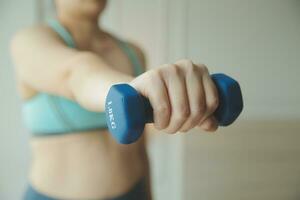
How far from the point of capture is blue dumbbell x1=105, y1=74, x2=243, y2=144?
0.16 m

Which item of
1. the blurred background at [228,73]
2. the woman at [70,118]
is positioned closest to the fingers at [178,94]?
the woman at [70,118]

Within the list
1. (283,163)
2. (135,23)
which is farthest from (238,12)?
(283,163)

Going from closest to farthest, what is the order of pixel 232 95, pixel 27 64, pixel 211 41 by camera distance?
pixel 232 95 → pixel 27 64 → pixel 211 41

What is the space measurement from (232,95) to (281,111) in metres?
0.45

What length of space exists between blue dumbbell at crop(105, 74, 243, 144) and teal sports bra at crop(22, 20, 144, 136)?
7.4 inches

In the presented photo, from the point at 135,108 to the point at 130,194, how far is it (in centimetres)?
25

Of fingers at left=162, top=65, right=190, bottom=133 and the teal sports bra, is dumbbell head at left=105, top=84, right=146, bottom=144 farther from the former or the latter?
the teal sports bra

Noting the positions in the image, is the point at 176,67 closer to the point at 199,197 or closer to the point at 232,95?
the point at 232,95

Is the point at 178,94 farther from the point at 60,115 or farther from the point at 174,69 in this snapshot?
the point at 60,115

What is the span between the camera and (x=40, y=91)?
35 cm

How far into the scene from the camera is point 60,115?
36 centimetres

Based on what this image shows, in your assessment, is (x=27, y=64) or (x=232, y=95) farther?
(x=27, y=64)

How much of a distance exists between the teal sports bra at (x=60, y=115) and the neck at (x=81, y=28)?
0.01m

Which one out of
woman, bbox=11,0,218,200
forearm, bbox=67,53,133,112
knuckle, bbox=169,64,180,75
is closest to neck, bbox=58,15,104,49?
woman, bbox=11,0,218,200
